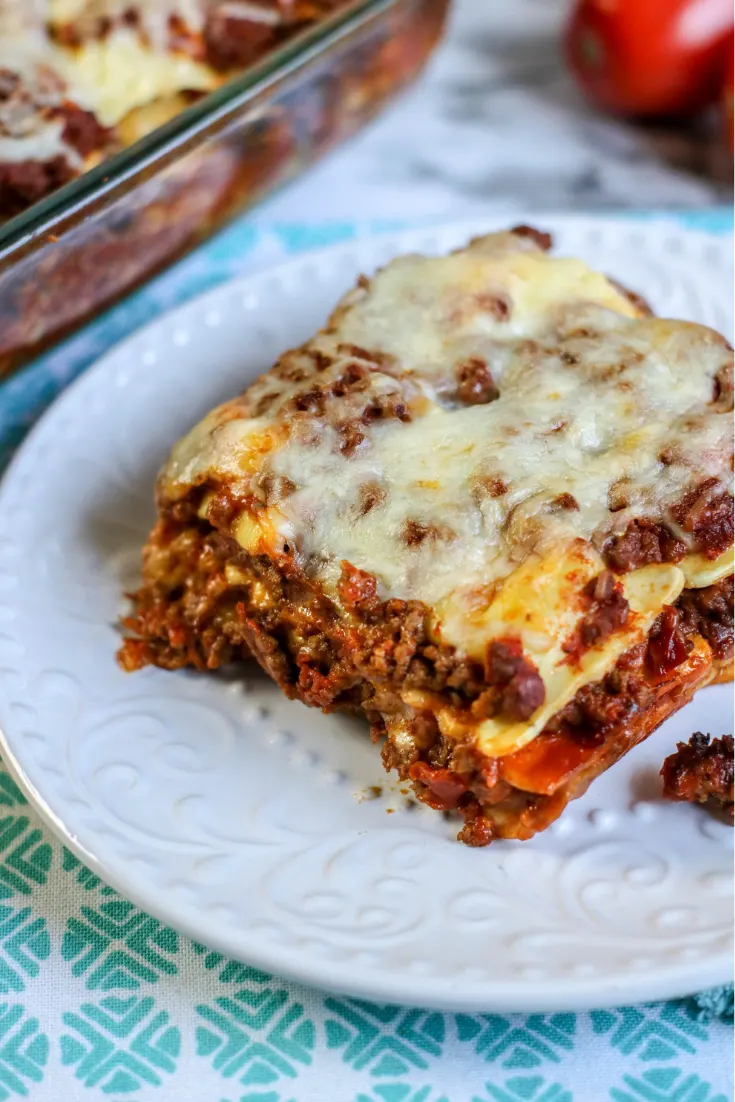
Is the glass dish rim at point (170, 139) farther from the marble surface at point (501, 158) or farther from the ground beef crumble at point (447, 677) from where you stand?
the ground beef crumble at point (447, 677)

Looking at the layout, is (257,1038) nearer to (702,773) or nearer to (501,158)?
(702,773)

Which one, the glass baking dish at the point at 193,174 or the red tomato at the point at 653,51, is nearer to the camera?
the glass baking dish at the point at 193,174

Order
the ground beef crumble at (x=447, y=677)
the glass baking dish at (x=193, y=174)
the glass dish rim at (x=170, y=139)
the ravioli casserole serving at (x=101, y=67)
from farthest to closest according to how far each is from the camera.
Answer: the ravioli casserole serving at (x=101, y=67)
the glass baking dish at (x=193, y=174)
the glass dish rim at (x=170, y=139)
the ground beef crumble at (x=447, y=677)

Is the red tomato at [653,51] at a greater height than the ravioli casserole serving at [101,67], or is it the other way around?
the ravioli casserole serving at [101,67]

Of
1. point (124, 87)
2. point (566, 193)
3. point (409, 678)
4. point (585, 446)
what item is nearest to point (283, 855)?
point (409, 678)

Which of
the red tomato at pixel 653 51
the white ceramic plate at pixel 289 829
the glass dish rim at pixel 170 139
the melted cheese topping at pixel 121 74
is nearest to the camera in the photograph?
the white ceramic plate at pixel 289 829

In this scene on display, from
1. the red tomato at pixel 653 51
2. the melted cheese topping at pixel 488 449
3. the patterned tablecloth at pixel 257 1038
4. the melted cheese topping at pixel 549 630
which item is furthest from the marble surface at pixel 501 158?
the patterned tablecloth at pixel 257 1038

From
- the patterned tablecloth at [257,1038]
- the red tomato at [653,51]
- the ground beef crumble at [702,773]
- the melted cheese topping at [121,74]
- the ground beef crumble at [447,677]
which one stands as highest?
the melted cheese topping at [121,74]
